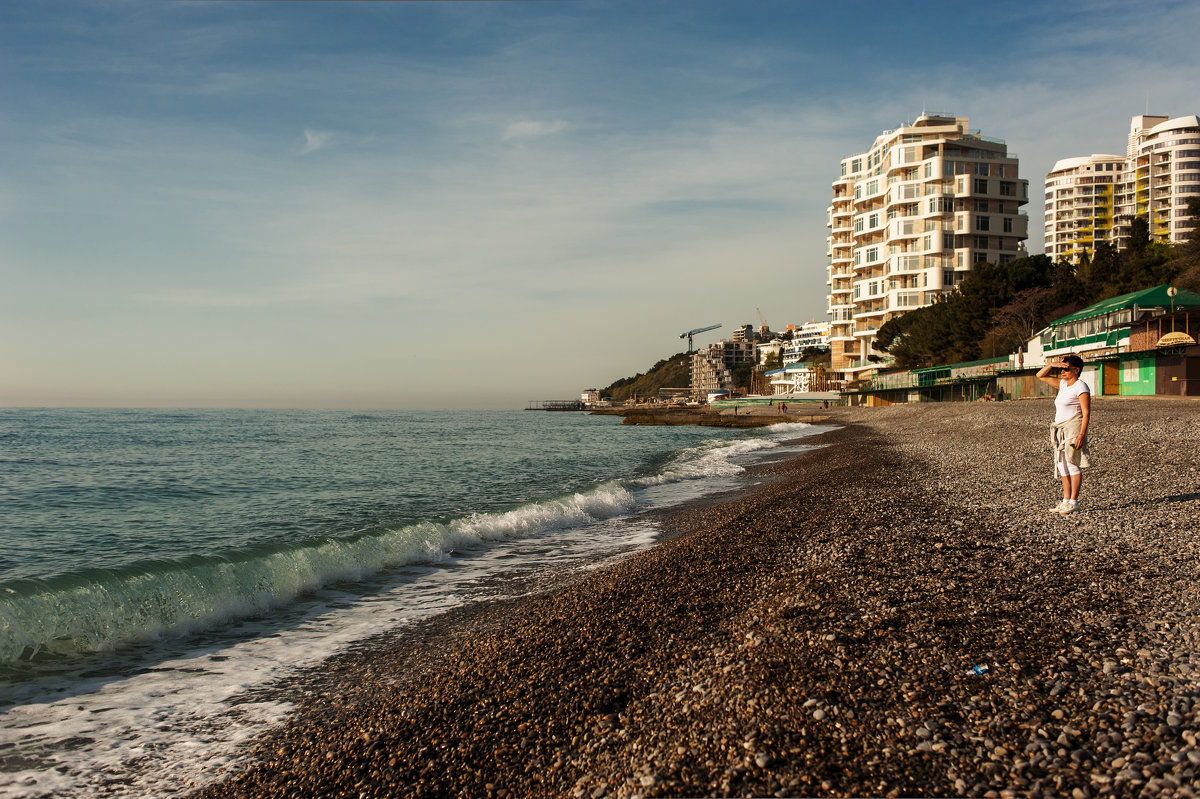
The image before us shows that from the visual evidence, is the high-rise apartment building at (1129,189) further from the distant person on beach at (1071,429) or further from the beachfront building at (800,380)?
the distant person on beach at (1071,429)

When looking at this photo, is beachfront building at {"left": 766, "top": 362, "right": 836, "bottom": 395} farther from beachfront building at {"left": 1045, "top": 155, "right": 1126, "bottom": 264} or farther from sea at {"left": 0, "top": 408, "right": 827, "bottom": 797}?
sea at {"left": 0, "top": 408, "right": 827, "bottom": 797}

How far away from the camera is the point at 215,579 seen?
10.1 meters

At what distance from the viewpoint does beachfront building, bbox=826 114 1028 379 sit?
78250 mm

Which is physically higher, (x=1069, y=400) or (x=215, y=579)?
(x=1069, y=400)

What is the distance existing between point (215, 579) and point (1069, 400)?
1328 centimetres

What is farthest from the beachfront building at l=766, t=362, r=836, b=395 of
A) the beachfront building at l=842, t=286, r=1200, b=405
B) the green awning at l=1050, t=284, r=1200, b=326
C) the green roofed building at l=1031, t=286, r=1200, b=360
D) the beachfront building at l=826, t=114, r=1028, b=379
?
the green awning at l=1050, t=284, r=1200, b=326

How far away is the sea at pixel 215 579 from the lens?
578cm

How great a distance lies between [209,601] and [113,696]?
287 cm

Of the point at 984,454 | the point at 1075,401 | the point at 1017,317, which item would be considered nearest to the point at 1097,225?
Answer: the point at 1017,317

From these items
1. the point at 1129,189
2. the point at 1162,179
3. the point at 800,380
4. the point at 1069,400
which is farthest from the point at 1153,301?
the point at 1129,189

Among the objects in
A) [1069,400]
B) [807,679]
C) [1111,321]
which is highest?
[1111,321]

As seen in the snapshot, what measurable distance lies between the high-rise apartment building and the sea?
138 metres

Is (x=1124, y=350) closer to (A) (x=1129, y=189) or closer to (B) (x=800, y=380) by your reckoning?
(B) (x=800, y=380)

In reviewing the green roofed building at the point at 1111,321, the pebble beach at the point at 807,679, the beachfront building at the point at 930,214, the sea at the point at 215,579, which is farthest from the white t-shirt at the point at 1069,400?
the beachfront building at the point at 930,214
